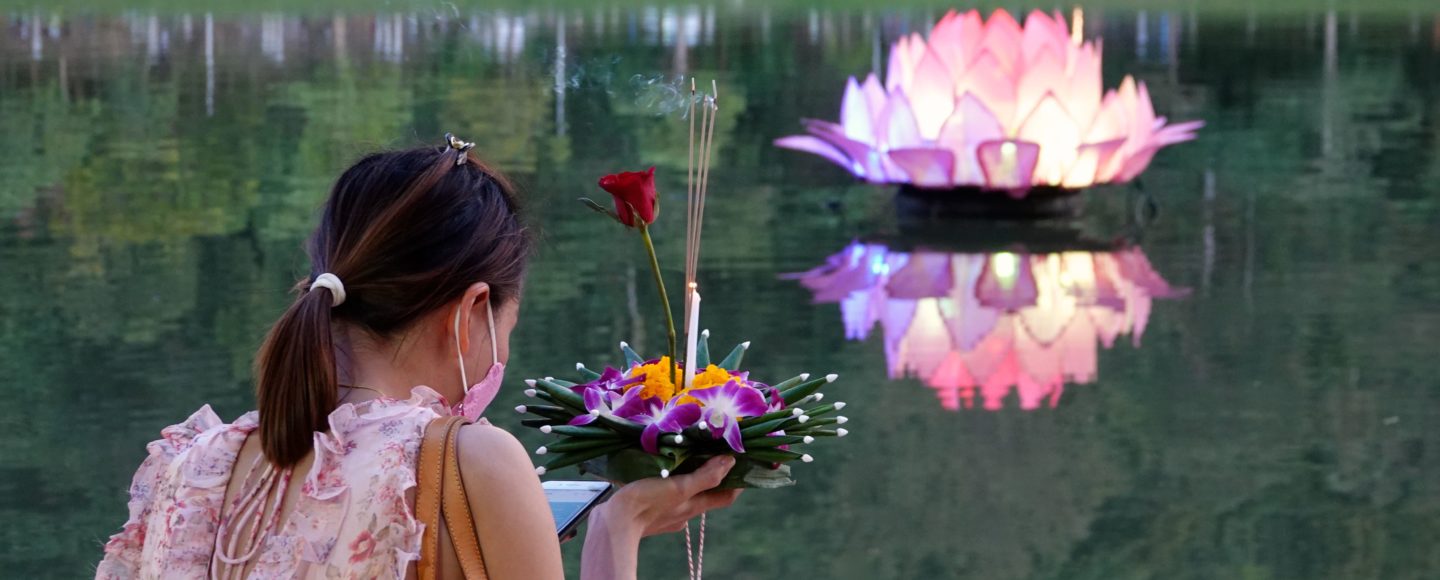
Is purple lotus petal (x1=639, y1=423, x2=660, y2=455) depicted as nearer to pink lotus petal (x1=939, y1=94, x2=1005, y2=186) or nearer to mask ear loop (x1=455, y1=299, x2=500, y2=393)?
mask ear loop (x1=455, y1=299, x2=500, y2=393)

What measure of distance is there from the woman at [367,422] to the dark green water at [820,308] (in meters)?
0.27

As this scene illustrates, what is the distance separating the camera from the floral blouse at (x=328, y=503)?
1127 mm

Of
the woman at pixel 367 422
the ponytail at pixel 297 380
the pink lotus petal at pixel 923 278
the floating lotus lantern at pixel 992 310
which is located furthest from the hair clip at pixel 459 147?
the pink lotus petal at pixel 923 278

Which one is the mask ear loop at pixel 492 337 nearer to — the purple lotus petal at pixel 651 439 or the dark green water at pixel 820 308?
the purple lotus petal at pixel 651 439

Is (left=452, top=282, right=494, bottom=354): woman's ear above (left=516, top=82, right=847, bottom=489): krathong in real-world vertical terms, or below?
above

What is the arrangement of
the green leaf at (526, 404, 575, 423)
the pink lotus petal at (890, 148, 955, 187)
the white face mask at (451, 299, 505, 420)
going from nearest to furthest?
the white face mask at (451, 299, 505, 420)
the green leaf at (526, 404, 575, 423)
the pink lotus petal at (890, 148, 955, 187)

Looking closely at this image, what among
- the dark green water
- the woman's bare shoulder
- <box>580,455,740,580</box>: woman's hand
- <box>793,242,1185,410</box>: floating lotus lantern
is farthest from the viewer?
<box>793,242,1185,410</box>: floating lotus lantern

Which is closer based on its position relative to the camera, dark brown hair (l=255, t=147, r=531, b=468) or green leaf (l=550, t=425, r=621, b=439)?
dark brown hair (l=255, t=147, r=531, b=468)

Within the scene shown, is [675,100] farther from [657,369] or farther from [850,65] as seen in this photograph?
[850,65]

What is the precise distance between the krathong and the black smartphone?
0.03 metres

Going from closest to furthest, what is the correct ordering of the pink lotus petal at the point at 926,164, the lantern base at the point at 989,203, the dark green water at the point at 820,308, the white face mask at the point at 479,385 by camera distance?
the white face mask at the point at 479,385 → the dark green water at the point at 820,308 → the pink lotus petal at the point at 926,164 → the lantern base at the point at 989,203

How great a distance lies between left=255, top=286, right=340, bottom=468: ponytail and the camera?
114cm

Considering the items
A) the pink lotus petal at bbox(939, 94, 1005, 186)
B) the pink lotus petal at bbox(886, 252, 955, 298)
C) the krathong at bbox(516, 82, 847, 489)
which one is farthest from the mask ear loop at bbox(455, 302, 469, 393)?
the pink lotus petal at bbox(939, 94, 1005, 186)

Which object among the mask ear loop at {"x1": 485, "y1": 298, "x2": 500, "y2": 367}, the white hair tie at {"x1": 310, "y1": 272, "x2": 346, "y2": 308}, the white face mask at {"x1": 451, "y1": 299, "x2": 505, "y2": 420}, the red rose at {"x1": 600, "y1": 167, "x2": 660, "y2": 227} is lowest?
the white face mask at {"x1": 451, "y1": 299, "x2": 505, "y2": 420}
